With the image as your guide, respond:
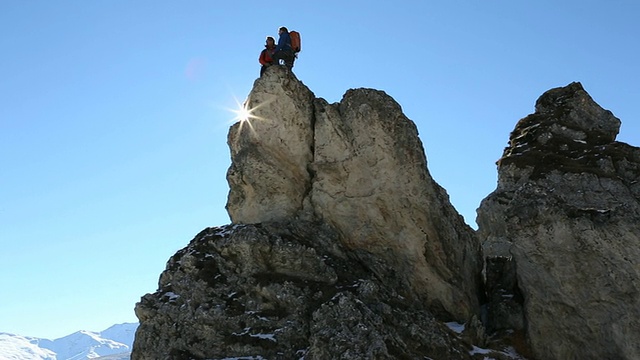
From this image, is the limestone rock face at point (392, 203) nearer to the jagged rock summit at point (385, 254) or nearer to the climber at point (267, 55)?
the jagged rock summit at point (385, 254)

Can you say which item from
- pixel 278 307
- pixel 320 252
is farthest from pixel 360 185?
pixel 278 307

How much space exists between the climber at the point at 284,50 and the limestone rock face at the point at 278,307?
37.0 ft

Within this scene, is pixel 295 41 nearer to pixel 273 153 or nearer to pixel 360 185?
pixel 273 153

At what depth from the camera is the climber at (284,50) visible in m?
39.2

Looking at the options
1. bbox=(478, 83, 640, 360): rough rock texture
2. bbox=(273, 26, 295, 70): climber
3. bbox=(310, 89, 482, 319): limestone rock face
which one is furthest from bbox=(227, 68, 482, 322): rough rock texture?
bbox=(478, 83, 640, 360): rough rock texture

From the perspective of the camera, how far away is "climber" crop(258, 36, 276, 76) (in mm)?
39062

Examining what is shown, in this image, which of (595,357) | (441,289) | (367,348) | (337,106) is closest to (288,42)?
(337,106)

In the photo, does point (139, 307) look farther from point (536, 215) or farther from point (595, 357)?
point (595, 357)

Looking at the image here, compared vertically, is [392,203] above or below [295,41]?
below

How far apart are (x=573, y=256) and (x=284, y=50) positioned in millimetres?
21431

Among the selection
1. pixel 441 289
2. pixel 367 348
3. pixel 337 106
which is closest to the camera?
pixel 367 348

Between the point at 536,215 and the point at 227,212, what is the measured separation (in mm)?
18996

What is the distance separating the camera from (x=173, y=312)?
101 feet

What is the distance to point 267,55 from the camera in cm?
3909
